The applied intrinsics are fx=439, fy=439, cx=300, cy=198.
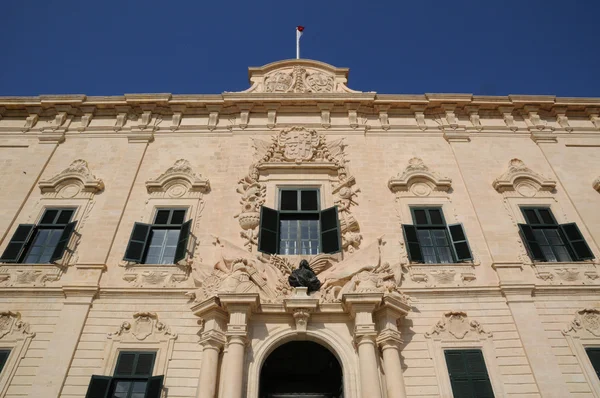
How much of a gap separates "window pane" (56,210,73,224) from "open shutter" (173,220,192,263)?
138 inches

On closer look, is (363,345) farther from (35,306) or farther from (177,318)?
(35,306)

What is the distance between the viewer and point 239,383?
357 inches

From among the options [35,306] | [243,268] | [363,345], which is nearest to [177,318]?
[243,268]

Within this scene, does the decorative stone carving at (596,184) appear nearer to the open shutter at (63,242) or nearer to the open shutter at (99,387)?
the open shutter at (99,387)

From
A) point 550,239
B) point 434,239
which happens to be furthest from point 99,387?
point 550,239

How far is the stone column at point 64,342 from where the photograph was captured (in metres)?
9.66

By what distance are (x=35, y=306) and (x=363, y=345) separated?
26.9ft

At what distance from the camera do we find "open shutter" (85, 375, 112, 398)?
30.9 feet

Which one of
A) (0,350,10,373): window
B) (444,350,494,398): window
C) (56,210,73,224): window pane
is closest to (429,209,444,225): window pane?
(444,350,494,398): window

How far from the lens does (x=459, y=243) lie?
1229cm

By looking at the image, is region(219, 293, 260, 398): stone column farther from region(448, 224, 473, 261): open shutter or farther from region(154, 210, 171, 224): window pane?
region(448, 224, 473, 261): open shutter

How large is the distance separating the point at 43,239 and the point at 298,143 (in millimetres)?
8275

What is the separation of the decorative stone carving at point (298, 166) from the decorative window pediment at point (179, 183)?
4.24 ft

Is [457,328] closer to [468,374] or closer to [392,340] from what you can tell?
[468,374]
